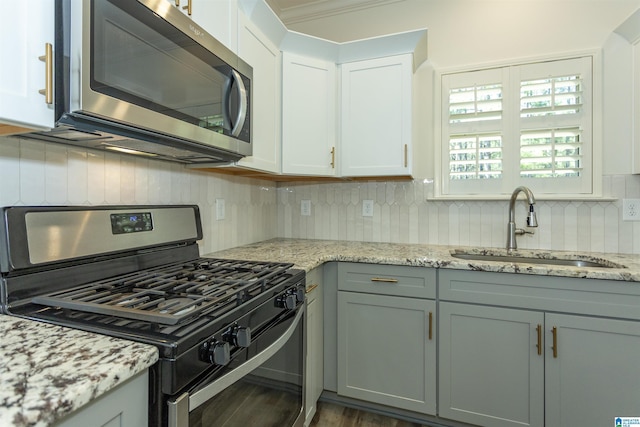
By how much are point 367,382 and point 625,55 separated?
238 centimetres

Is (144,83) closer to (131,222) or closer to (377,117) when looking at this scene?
(131,222)

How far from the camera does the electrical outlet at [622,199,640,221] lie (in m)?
1.85

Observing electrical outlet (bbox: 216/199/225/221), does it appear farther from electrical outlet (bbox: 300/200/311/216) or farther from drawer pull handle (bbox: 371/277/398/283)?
drawer pull handle (bbox: 371/277/398/283)

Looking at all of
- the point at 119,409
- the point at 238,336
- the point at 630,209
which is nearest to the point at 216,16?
the point at 238,336

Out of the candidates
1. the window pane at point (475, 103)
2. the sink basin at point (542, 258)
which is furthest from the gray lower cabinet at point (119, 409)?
the window pane at point (475, 103)

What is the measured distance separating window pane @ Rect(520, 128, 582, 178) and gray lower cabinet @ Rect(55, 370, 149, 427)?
2.25 metres

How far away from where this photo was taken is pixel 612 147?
190 cm

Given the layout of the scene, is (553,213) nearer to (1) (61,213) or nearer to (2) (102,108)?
(2) (102,108)

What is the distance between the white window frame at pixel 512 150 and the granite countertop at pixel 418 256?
36 centimetres

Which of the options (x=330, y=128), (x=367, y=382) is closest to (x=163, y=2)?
(x=330, y=128)

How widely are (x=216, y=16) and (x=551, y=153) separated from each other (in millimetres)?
2036

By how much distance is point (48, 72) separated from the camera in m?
0.74

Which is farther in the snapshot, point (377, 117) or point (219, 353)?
point (377, 117)

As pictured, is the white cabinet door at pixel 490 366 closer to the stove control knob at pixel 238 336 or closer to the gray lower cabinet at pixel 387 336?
the gray lower cabinet at pixel 387 336
